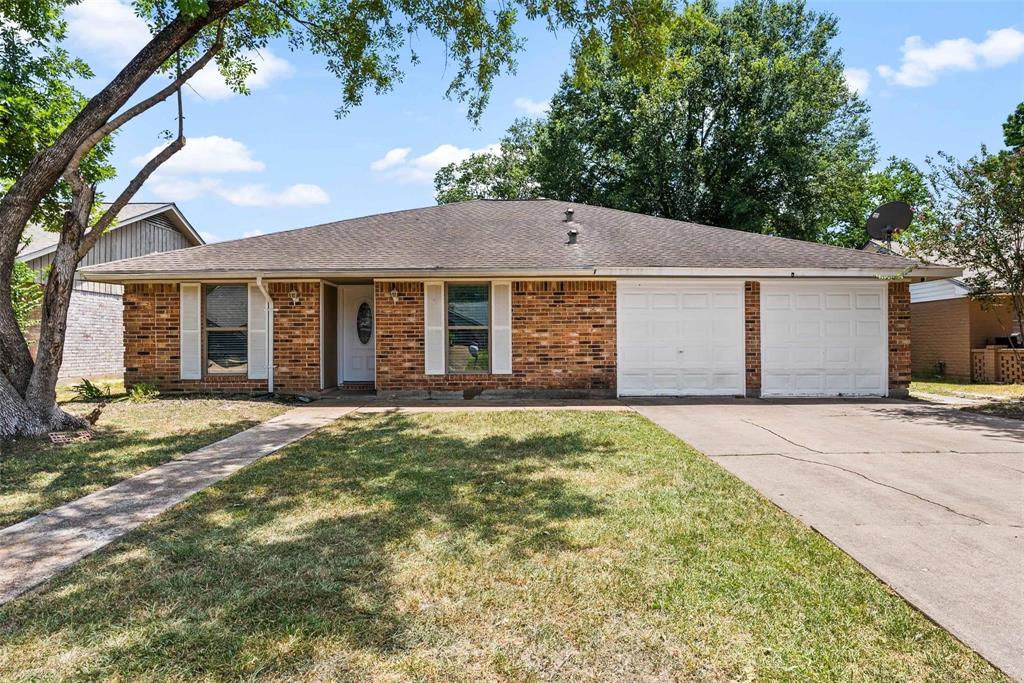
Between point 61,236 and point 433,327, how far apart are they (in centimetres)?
589

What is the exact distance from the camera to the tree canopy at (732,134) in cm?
2286

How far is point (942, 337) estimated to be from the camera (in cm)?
1642

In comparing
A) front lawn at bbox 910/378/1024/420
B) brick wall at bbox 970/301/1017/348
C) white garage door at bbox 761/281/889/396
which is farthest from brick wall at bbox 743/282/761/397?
brick wall at bbox 970/301/1017/348

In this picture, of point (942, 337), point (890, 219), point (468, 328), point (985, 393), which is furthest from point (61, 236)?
point (942, 337)

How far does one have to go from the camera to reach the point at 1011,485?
4.88 meters

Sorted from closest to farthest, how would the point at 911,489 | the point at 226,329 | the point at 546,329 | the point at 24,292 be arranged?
the point at 911,489, the point at 546,329, the point at 226,329, the point at 24,292

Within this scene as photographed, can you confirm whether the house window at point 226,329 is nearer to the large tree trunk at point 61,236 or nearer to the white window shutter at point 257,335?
the white window shutter at point 257,335

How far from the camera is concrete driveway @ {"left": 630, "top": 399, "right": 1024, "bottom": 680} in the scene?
2840mm

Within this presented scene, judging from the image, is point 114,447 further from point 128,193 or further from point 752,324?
point 752,324

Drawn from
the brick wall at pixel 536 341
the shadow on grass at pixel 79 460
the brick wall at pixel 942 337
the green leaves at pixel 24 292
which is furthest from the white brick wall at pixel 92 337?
the brick wall at pixel 942 337

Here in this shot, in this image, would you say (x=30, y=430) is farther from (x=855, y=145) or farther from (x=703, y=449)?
(x=855, y=145)

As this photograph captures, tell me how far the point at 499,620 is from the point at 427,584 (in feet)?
1.75

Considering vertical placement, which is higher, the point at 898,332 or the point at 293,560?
the point at 898,332

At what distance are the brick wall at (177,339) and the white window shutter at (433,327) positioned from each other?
227cm
